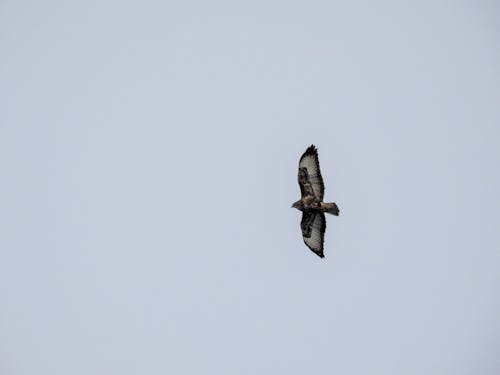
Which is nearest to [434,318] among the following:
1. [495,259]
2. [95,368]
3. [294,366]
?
[495,259]

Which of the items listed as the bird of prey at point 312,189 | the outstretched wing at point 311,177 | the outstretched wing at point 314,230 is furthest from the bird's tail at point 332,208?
A: the outstretched wing at point 314,230

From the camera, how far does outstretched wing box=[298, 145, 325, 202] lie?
24.8 metres

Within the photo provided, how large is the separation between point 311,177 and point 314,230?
2410 mm

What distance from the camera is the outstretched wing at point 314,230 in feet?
83.9

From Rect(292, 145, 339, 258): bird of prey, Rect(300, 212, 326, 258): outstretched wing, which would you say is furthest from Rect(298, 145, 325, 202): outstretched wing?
Rect(300, 212, 326, 258): outstretched wing

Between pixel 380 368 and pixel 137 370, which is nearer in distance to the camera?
pixel 380 368

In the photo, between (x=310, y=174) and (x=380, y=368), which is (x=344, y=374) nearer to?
(x=380, y=368)

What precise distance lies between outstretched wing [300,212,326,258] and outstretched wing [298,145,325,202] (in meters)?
0.95

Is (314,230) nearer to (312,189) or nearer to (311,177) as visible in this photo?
(312,189)

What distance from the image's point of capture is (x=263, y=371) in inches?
4171

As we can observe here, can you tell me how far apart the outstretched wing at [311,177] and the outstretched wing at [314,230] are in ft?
3.12

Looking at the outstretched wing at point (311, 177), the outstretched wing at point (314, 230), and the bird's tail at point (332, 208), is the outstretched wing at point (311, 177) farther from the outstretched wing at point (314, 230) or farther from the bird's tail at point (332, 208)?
the outstretched wing at point (314, 230)

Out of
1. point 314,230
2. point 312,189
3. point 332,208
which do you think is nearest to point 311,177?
point 312,189

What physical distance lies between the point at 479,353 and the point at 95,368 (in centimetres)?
9449
